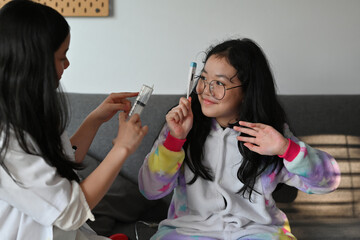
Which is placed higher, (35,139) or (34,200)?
(35,139)

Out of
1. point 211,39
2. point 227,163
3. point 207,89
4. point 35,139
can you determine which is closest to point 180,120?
point 207,89

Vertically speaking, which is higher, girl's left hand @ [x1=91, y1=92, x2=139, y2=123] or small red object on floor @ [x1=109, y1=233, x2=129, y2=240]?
girl's left hand @ [x1=91, y1=92, x2=139, y2=123]

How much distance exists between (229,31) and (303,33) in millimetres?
334

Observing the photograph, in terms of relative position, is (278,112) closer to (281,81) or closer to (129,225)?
(281,81)

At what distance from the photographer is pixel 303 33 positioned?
184 centimetres

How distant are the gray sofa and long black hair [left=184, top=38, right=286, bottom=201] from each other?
0.39 m

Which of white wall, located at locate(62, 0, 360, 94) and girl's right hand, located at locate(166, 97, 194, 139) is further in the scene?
white wall, located at locate(62, 0, 360, 94)

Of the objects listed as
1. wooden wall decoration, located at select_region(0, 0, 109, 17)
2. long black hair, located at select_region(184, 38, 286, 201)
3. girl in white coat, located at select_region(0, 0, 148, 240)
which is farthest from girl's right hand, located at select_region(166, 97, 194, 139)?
wooden wall decoration, located at select_region(0, 0, 109, 17)

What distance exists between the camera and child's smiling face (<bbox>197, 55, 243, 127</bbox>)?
4.03 ft

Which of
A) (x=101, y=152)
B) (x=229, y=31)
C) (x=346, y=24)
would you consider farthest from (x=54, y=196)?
(x=346, y=24)

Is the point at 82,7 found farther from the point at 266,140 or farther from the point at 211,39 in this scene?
the point at 266,140

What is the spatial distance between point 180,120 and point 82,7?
974 mm

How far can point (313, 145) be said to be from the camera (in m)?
1.66

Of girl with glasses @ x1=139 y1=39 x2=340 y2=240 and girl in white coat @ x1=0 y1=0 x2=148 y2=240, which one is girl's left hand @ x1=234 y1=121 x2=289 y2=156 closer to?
girl with glasses @ x1=139 y1=39 x2=340 y2=240
